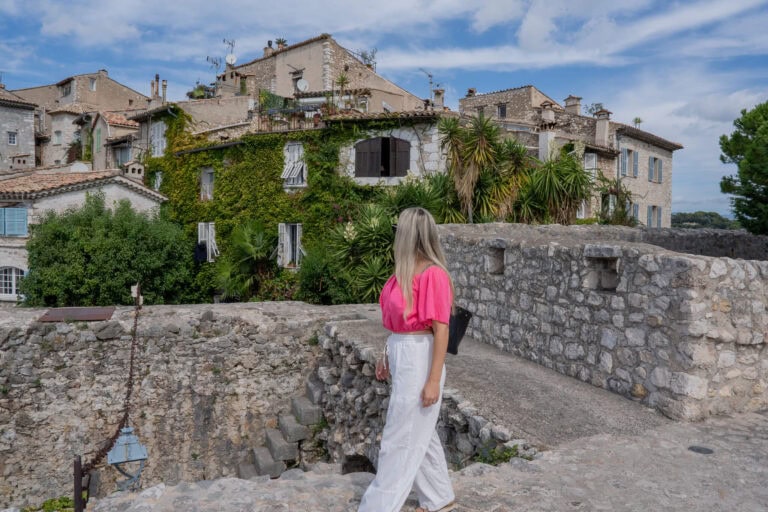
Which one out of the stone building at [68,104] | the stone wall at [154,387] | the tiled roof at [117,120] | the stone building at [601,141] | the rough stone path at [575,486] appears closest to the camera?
the rough stone path at [575,486]

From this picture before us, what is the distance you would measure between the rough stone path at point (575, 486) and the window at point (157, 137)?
2673 centimetres

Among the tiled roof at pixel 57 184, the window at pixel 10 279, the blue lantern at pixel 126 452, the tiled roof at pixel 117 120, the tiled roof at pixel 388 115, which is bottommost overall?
the blue lantern at pixel 126 452

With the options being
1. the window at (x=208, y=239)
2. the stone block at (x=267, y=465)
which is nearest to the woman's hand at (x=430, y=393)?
the stone block at (x=267, y=465)

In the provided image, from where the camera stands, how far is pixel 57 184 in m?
23.7

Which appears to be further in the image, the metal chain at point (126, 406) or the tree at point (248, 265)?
the tree at point (248, 265)

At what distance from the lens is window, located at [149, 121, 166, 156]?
1118 inches

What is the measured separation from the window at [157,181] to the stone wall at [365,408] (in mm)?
20056

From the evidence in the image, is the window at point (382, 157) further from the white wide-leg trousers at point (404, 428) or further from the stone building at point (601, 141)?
the white wide-leg trousers at point (404, 428)

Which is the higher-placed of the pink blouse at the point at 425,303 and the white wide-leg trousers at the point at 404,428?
the pink blouse at the point at 425,303

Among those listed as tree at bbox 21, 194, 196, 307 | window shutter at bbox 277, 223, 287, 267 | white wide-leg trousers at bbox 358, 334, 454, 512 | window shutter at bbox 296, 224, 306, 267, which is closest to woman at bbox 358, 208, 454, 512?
white wide-leg trousers at bbox 358, 334, 454, 512

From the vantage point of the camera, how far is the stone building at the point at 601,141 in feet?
87.4

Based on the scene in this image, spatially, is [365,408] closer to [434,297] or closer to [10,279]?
[434,297]

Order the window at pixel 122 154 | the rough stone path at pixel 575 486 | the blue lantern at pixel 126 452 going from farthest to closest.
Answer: the window at pixel 122 154
the blue lantern at pixel 126 452
the rough stone path at pixel 575 486

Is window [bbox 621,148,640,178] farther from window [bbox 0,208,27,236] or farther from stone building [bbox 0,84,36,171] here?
stone building [bbox 0,84,36,171]
